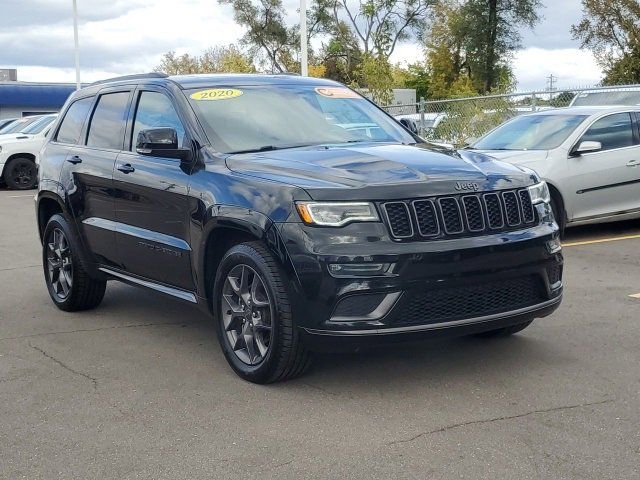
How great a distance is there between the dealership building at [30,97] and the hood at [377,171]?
42.8 metres

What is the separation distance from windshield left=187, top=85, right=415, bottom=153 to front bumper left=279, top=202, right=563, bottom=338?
44.8 inches

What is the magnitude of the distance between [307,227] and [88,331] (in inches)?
104

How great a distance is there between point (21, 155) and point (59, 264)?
14131 millimetres

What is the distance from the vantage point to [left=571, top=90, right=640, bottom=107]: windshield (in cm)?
1509

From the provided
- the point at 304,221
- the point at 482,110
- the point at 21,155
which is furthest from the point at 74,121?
the point at 21,155

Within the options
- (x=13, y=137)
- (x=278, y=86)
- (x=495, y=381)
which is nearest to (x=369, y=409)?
(x=495, y=381)

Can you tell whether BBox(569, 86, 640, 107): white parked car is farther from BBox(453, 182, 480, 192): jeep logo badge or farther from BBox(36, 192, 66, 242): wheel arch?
Result: BBox(453, 182, 480, 192): jeep logo badge

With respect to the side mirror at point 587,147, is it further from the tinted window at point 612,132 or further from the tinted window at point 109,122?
the tinted window at point 109,122

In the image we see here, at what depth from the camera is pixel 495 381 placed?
5.06 metres

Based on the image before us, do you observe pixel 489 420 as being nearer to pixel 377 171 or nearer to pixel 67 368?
pixel 377 171

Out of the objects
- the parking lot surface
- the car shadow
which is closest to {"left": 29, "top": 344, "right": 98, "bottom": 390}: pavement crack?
the parking lot surface

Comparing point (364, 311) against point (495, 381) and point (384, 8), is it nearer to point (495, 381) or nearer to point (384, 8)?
point (495, 381)

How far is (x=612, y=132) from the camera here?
10.8 m

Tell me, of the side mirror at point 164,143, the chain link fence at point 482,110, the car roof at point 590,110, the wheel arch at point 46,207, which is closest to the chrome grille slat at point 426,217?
the side mirror at point 164,143
